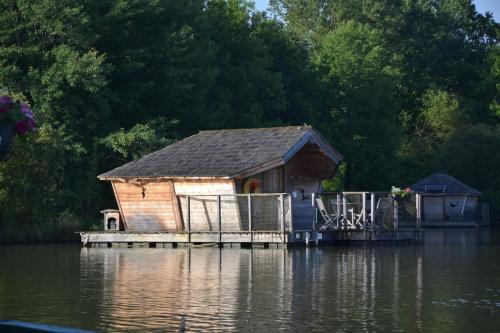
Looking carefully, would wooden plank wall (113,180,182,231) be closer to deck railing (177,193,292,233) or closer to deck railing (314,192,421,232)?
deck railing (177,193,292,233)

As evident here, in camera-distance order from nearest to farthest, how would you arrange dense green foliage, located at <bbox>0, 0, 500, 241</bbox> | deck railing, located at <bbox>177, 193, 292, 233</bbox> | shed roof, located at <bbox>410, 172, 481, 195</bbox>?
1. deck railing, located at <bbox>177, 193, 292, 233</bbox>
2. dense green foliage, located at <bbox>0, 0, 500, 241</bbox>
3. shed roof, located at <bbox>410, 172, 481, 195</bbox>

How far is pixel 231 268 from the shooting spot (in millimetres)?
35781

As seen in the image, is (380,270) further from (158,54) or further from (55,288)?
(158,54)

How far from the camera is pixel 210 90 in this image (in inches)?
2876

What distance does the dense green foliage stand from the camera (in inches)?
2287

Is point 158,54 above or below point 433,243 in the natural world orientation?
above

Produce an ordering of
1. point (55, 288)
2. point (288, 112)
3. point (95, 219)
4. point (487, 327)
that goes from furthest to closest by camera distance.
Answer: point (288, 112) → point (95, 219) → point (55, 288) → point (487, 327)

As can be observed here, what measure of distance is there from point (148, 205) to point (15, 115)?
38995mm

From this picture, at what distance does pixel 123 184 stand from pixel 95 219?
8.14 m

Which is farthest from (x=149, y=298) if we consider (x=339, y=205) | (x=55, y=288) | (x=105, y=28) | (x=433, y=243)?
(x=105, y=28)

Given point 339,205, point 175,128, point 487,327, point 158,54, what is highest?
point 158,54

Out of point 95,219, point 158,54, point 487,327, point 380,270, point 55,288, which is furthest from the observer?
point 158,54

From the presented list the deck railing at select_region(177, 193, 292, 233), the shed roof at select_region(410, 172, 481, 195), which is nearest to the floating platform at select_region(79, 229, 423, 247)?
the deck railing at select_region(177, 193, 292, 233)

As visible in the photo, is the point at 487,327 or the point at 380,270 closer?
the point at 487,327
